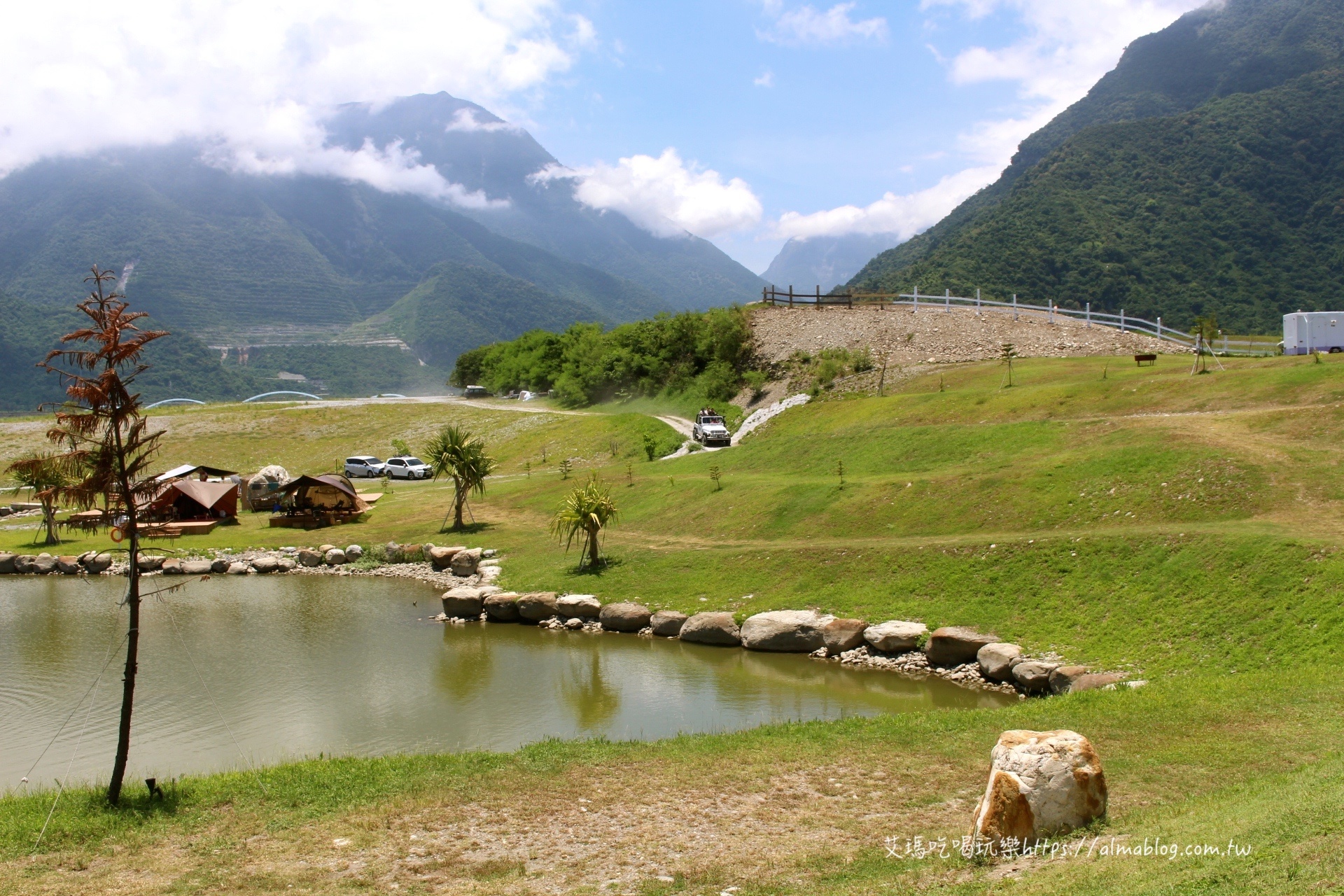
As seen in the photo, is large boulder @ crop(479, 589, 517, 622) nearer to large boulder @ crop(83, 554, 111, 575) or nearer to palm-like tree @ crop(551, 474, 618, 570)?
palm-like tree @ crop(551, 474, 618, 570)

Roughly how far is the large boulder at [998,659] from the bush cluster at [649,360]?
5002 cm

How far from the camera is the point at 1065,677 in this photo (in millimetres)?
19234

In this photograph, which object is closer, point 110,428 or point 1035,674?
point 110,428

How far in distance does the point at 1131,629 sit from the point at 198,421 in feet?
281

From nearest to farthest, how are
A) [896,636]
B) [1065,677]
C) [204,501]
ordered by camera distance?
1. [1065,677]
2. [896,636]
3. [204,501]

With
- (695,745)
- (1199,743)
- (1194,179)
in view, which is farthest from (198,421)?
(1194,179)

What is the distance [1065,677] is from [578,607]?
14.4 meters

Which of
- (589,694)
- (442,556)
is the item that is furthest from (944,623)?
(442,556)

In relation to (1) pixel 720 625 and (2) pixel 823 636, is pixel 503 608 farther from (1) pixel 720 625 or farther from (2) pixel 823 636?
(2) pixel 823 636

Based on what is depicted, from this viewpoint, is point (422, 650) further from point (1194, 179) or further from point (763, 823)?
point (1194, 179)

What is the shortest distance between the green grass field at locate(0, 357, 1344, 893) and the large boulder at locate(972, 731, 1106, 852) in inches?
14.9

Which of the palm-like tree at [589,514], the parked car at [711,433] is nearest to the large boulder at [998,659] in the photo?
the palm-like tree at [589,514]

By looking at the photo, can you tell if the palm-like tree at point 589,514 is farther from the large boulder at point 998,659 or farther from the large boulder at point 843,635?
the large boulder at point 998,659

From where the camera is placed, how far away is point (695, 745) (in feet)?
50.4
